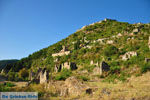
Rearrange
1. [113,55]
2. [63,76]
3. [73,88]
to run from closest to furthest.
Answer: [73,88]
[63,76]
[113,55]

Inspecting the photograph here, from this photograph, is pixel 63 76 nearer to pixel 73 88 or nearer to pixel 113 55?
pixel 73 88

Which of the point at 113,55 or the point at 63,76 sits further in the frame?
the point at 113,55

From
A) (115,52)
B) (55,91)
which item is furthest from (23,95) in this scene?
(115,52)

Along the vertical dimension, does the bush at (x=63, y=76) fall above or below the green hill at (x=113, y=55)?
below

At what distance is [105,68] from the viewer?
19438 mm

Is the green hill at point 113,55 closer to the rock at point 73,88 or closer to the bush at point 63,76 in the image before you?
the bush at point 63,76

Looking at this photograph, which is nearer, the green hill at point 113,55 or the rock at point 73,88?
the rock at point 73,88

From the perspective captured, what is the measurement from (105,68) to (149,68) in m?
5.76

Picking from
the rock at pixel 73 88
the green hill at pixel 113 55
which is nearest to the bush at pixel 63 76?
the rock at pixel 73 88

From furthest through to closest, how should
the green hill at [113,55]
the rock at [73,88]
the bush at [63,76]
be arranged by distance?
the green hill at [113,55], the bush at [63,76], the rock at [73,88]

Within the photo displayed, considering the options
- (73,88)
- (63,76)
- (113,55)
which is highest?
(113,55)

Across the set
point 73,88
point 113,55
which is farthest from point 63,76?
point 113,55

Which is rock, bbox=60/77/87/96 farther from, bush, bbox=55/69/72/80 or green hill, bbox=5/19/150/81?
green hill, bbox=5/19/150/81

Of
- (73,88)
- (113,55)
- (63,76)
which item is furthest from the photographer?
(113,55)
